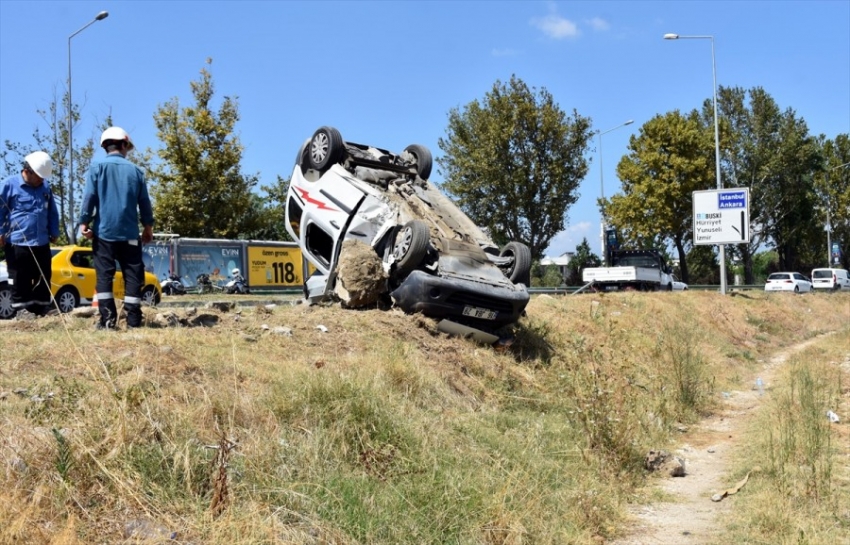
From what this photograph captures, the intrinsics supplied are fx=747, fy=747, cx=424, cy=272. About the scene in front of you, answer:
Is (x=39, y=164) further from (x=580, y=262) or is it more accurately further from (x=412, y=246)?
(x=580, y=262)

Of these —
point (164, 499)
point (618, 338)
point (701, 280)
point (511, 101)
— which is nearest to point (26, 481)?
point (164, 499)

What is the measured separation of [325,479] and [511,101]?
31.5 metres

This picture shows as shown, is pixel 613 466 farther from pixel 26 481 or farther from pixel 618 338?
pixel 618 338

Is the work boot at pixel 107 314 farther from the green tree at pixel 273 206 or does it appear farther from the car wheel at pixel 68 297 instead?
the green tree at pixel 273 206

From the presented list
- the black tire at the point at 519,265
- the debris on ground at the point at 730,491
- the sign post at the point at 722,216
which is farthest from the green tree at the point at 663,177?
the debris on ground at the point at 730,491

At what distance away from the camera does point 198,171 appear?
3003 centimetres

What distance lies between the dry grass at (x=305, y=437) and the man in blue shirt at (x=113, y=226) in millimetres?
551

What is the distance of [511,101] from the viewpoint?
3422cm

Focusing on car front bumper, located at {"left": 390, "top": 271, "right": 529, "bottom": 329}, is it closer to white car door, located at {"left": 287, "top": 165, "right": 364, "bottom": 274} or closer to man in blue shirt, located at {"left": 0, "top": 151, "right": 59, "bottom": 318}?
white car door, located at {"left": 287, "top": 165, "right": 364, "bottom": 274}

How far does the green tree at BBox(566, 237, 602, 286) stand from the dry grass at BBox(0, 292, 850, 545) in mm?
35604

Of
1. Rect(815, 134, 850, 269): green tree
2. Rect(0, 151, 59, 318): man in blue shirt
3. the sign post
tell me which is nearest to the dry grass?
Rect(0, 151, 59, 318): man in blue shirt

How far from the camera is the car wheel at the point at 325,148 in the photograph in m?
9.87

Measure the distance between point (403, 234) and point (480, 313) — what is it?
1328mm

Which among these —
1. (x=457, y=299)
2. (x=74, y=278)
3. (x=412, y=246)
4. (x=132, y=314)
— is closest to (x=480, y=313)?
(x=457, y=299)
